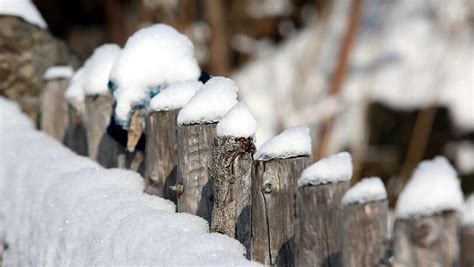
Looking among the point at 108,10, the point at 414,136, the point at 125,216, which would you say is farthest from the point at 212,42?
the point at 125,216

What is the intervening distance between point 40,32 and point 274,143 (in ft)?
7.95

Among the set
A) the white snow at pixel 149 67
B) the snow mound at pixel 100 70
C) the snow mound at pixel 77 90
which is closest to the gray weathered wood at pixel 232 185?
the white snow at pixel 149 67

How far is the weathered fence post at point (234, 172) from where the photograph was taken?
7.49ft

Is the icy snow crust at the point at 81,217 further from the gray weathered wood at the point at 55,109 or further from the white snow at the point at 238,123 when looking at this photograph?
the white snow at the point at 238,123

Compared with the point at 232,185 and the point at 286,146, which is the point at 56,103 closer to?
the point at 232,185

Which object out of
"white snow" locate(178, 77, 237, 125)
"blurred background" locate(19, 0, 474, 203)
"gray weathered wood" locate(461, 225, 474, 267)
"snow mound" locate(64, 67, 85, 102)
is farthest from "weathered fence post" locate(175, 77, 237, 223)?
"blurred background" locate(19, 0, 474, 203)

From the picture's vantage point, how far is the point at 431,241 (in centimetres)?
240

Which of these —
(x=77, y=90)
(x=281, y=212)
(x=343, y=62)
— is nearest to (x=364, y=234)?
(x=281, y=212)

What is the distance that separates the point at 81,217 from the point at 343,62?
5766 mm

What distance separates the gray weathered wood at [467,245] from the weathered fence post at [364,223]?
25 centimetres

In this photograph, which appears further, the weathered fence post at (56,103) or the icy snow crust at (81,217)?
the weathered fence post at (56,103)

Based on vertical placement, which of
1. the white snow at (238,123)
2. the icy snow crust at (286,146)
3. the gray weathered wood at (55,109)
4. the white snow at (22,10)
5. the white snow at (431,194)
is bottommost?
the white snow at (431,194)

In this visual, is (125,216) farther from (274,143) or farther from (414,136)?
(414,136)

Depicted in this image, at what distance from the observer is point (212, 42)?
874 cm
